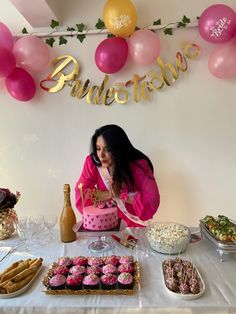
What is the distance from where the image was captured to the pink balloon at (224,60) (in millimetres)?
1896

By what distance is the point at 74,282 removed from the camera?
92 centimetres

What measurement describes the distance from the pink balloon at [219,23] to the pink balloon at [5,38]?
139 cm

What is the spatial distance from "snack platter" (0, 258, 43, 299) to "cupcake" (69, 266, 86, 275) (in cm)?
14

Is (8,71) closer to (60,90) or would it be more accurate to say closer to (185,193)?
(60,90)

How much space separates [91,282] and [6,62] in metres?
1.62

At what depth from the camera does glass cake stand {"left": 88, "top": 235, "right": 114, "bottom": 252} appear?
122 cm

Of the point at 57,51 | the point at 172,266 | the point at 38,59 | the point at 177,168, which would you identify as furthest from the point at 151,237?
the point at 57,51

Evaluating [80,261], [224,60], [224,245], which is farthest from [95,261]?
[224,60]

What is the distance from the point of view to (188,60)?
217 cm

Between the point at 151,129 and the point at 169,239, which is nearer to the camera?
the point at 169,239

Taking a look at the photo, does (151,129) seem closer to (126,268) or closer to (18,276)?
(126,268)

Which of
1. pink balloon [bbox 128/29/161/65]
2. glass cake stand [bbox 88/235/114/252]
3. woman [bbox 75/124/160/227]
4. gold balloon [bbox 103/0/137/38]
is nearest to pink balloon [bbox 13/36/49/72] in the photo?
gold balloon [bbox 103/0/137/38]

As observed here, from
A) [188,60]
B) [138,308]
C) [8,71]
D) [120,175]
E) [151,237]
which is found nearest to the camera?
[138,308]

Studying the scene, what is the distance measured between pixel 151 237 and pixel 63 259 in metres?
0.39
